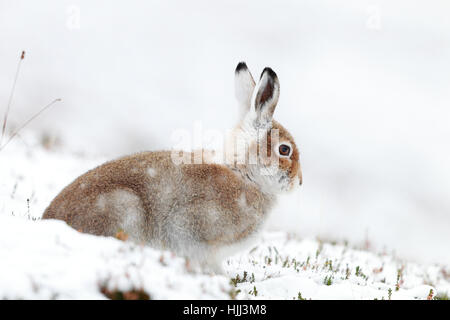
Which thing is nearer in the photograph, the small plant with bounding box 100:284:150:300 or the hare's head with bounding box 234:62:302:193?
the small plant with bounding box 100:284:150:300

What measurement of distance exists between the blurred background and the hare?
26.1 ft

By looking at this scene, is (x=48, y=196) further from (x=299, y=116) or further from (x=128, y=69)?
(x=128, y=69)

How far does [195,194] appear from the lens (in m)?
6.31

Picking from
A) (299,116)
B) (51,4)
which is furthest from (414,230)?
(51,4)

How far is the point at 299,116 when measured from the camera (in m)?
42.5

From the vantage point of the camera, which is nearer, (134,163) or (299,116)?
(134,163)

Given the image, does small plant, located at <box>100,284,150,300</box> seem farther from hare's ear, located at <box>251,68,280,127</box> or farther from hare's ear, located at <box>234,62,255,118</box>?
hare's ear, located at <box>234,62,255,118</box>

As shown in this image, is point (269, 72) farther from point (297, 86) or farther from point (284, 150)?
point (297, 86)

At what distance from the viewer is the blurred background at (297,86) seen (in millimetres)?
27734

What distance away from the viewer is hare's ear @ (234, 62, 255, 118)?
7078 mm

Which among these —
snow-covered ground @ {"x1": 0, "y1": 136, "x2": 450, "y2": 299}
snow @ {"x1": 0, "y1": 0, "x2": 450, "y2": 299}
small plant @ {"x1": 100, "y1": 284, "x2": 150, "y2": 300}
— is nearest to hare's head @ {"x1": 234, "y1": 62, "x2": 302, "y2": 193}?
snow @ {"x1": 0, "y1": 0, "x2": 450, "y2": 299}

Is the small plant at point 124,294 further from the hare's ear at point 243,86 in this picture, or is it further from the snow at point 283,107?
the hare's ear at point 243,86

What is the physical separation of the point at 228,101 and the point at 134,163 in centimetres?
3716

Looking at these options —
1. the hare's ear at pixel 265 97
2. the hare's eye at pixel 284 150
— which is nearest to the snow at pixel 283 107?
the hare's ear at pixel 265 97
